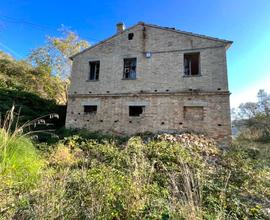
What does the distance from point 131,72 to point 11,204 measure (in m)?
11.1

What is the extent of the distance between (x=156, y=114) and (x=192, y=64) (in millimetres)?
4129

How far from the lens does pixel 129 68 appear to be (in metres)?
13.6

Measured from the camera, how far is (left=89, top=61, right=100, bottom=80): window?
14102 mm

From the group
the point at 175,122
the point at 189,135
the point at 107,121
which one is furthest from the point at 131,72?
the point at 189,135

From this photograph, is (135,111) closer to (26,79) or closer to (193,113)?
(193,113)

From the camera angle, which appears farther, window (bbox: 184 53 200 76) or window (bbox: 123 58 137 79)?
window (bbox: 123 58 137 79)

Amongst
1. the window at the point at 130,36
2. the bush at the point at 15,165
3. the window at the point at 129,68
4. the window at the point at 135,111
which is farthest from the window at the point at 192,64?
the bush at the point at 15,165

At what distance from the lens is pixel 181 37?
12.8 m

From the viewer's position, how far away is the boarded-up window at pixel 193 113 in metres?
11.6

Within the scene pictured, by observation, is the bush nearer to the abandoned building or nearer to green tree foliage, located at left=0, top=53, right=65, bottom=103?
the abandoned building

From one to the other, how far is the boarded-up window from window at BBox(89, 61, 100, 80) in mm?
6336

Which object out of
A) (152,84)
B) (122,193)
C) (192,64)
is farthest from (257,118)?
(122,193)

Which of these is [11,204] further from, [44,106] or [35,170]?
[44,106]

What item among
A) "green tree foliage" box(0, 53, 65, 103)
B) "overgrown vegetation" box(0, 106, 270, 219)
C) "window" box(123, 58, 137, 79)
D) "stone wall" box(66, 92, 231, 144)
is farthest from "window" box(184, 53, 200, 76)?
"green tree foliage" box(0, 53, 65, 103)
